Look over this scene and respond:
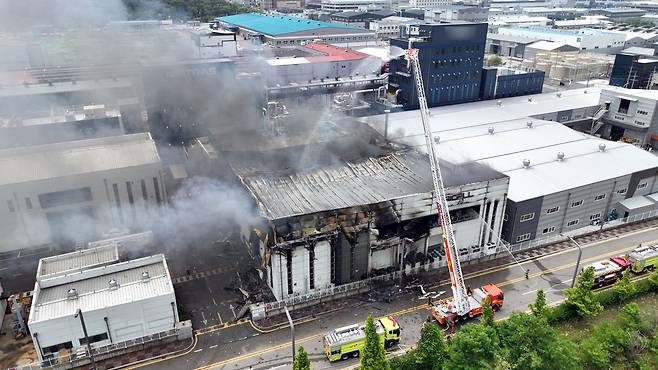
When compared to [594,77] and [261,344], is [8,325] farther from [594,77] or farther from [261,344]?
[594,77]

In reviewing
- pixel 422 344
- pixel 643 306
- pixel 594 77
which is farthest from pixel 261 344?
pixel 594 77

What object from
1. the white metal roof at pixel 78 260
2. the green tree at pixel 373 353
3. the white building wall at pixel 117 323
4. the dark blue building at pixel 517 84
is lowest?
the white building wall at pixel 117 323

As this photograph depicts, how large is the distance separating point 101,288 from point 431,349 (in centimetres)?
1157

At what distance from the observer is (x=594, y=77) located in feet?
171

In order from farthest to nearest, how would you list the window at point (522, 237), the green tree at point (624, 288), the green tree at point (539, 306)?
the window at point (522, 237)
the green tree at point (624, 288)
the green tree at point (539, 306)

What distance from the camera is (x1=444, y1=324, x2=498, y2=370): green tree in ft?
46.0

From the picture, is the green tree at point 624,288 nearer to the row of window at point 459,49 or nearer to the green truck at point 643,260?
the green truck at point 643,260

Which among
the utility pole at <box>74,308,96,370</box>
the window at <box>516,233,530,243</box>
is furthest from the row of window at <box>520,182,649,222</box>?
the utility pole at <box>74,308,96,370</box>

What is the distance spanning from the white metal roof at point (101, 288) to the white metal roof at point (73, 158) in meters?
5.92

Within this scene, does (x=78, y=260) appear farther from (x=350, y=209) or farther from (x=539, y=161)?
(x=539, y=161)

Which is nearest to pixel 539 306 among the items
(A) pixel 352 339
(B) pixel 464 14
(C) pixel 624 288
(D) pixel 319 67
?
(C) pixel 624 288

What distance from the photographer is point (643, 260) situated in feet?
68.6

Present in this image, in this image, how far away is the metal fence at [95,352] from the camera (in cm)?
1576

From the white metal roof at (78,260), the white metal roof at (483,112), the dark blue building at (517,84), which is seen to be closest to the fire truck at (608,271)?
the white metal roof at (483,112)
